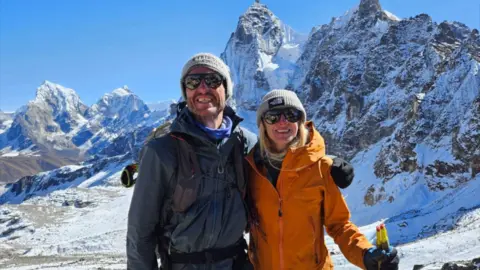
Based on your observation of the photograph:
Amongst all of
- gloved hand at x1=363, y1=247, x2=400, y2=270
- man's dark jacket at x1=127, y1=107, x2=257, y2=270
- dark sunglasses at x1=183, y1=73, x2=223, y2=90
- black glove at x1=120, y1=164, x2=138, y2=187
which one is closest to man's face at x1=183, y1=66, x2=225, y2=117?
dark sunglasses at x1=183, y1=73, x2=223, y2=90

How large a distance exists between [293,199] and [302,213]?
0.73ft

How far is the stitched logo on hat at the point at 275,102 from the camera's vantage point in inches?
228

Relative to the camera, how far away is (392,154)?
3366 inches

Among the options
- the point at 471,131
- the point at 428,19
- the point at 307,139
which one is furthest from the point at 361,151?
the point at 307,139

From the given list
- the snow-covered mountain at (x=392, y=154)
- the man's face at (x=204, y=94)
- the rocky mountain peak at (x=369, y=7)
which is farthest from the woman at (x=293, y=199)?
the rocky mountain peak at (x=369, y=7)

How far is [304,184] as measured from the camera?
5531 mm

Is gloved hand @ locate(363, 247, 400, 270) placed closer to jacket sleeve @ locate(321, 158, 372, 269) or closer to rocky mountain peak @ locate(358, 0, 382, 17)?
jacket sleeve @ locate(321, 158, 372, 269)

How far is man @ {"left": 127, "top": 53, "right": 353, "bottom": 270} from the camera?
5.00 metres

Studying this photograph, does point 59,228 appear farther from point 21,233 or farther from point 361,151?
point 361,151

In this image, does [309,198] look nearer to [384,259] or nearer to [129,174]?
[384,259]

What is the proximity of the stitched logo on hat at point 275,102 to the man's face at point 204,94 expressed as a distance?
2.40 ft

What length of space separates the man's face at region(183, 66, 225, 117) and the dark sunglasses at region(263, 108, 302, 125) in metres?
0.74

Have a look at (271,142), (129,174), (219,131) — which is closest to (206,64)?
(219,131)

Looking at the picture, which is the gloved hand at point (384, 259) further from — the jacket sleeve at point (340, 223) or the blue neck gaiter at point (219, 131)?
the blue neck gaiter at point (219, 131)
